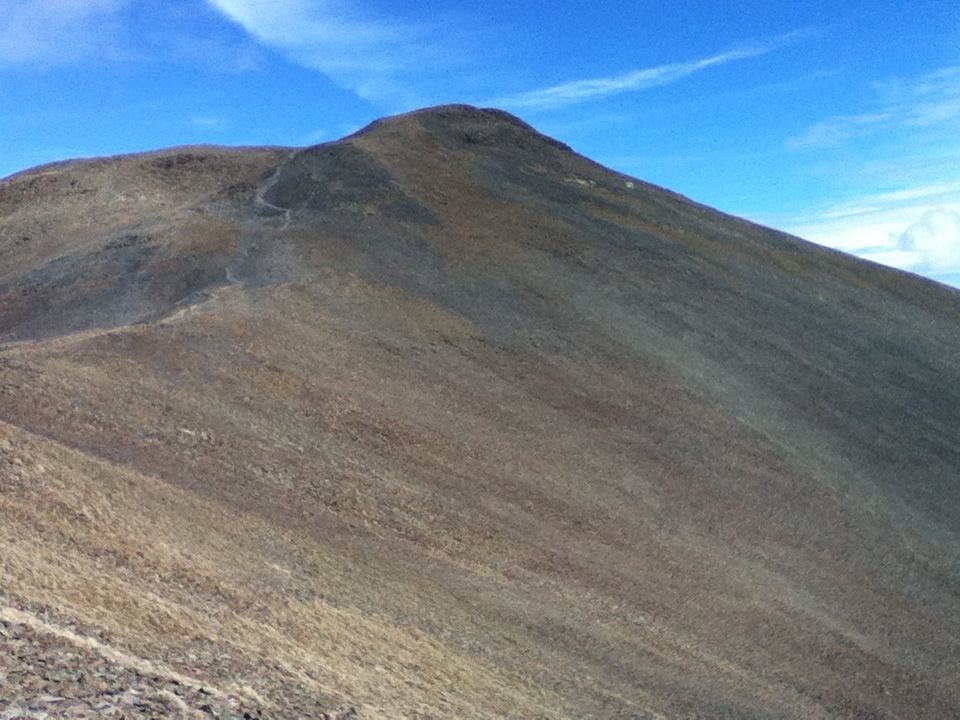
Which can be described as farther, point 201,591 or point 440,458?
point 440,458

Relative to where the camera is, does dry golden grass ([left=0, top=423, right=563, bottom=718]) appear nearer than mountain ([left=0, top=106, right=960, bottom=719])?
Yes

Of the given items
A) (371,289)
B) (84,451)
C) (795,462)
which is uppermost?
(371,289)

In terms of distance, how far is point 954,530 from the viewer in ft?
74.9

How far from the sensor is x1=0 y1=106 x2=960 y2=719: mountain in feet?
36.0

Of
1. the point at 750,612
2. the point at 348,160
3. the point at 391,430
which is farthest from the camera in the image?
the point at 348,160

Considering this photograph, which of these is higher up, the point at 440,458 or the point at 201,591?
the point at 440,458

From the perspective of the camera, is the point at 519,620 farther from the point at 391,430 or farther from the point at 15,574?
the point at 15,574

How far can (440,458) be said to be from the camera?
18656mm

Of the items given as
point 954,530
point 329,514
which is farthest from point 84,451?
point 954,530

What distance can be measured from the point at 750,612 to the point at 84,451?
11.8m

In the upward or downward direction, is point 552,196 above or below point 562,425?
above

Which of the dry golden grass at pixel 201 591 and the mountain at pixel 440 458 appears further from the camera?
the mountain at pixel 440 458

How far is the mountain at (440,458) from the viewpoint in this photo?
1098 cm

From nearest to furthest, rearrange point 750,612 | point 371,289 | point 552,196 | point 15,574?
point 15,574
point 750,612
point 371,289
point 552,196
